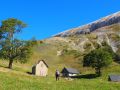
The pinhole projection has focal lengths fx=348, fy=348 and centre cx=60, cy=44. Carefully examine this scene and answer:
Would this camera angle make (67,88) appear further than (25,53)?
No

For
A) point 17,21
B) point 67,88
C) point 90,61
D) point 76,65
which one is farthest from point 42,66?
point 67,88

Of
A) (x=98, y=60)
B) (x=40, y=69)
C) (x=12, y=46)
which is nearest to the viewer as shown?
(x=12, y=46)

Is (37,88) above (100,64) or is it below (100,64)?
below

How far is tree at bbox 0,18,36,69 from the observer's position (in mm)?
114188

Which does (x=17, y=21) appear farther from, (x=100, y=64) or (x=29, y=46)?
(x=100, y=64)

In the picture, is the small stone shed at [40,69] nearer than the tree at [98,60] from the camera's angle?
Yes

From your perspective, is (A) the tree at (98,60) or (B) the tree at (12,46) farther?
(A) the tree at (98,60)

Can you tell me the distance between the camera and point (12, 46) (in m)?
116

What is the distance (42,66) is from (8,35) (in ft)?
88.8

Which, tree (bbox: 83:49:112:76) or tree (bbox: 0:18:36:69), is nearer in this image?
Answer: tree (bbox: 0:18:36:69)

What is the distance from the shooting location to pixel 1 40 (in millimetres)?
116000

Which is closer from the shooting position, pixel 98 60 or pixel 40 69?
pixel 40 69

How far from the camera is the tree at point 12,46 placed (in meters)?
114

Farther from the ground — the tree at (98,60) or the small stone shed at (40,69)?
the tree at (98,60)
